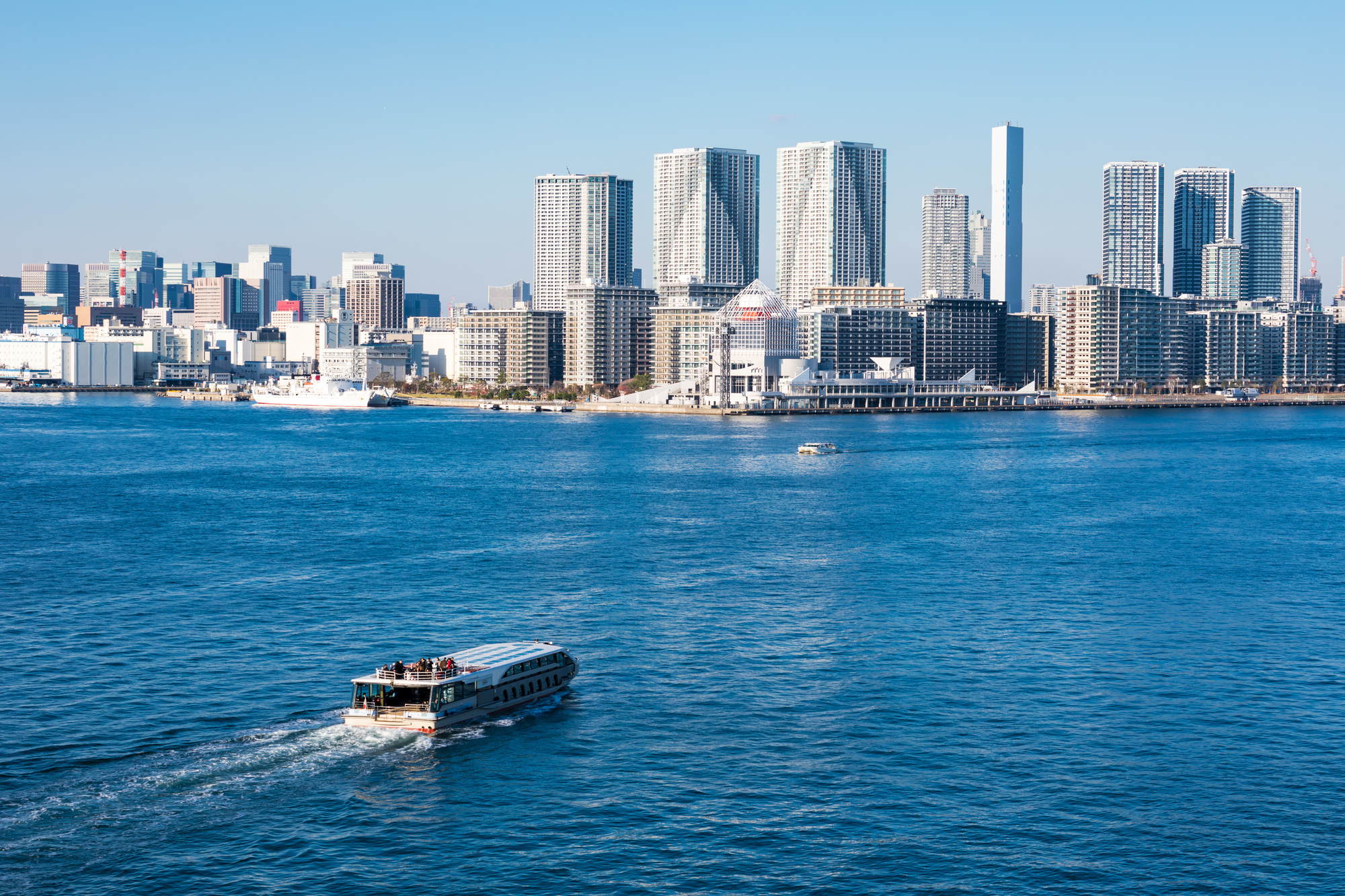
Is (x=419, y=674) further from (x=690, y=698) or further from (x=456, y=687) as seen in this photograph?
(x=690, y=698)

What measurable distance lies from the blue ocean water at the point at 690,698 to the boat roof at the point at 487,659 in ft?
3.92

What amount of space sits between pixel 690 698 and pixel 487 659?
197 inches

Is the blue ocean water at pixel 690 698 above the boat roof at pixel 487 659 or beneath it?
beneath

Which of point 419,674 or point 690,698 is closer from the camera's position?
point 419,674

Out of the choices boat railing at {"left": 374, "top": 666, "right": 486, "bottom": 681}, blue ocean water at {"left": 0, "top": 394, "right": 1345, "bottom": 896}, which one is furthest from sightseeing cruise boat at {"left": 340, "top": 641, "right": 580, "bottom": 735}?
blue ocean water at {"left": 0, "top": 394, "right": 1345, "bottom": 896}

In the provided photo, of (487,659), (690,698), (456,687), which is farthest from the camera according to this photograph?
(690,698)

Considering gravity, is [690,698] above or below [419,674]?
below

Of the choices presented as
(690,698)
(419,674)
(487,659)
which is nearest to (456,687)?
(419,674)

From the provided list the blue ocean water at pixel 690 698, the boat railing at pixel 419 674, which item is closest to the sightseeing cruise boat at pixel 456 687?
the boat railing at pixel 419 674

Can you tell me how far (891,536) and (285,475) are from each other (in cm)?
4573

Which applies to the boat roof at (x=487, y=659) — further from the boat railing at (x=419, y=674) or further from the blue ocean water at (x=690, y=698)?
the blue ocean water at (x=690, y=698)

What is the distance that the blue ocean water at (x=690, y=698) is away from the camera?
2470 centimetres

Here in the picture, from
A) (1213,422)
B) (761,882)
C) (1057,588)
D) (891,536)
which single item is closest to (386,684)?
(761,882)

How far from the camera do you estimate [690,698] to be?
34000 millimetres
